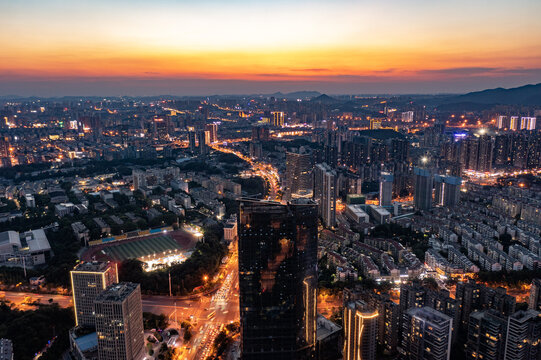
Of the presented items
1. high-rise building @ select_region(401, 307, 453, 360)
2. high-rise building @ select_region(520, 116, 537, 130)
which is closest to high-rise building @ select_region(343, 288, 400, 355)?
high-rise building @ select_region(401, 307, 453, 360)

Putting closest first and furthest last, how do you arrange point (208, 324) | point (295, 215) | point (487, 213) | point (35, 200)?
point (295, 215) → point (208, 324) → point (487, 213) → point (35, 200)

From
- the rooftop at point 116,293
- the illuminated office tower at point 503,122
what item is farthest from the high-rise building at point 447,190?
the illuminated office tower at point 503,122

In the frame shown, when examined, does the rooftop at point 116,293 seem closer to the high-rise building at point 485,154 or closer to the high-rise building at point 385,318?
the high-rise building at point 385,318

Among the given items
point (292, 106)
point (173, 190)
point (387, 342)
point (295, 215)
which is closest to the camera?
point (295, 215)

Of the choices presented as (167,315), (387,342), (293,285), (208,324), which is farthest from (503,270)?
(167,315)

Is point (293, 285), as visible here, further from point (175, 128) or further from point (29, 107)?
point (29, 107)
